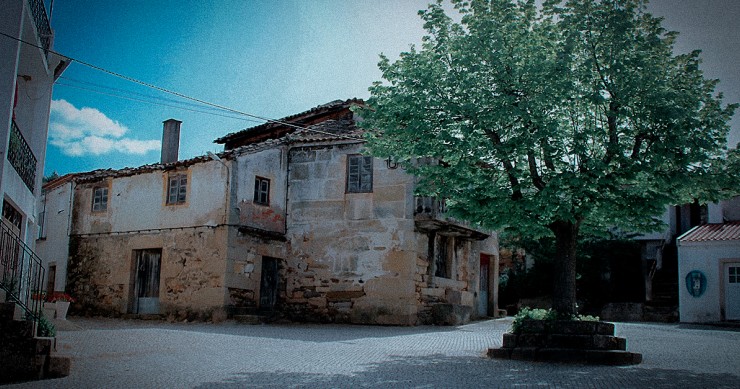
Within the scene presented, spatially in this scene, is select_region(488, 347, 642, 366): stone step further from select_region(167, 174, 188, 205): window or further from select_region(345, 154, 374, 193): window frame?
select_region(167, 174, 188, 205): window

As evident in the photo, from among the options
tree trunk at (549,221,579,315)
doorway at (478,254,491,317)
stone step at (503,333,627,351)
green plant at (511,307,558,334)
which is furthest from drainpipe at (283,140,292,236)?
stone step at (503,333,627,351)

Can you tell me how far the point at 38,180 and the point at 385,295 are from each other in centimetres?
1004

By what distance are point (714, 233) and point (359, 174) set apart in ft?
41.8

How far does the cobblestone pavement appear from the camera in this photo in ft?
28.9

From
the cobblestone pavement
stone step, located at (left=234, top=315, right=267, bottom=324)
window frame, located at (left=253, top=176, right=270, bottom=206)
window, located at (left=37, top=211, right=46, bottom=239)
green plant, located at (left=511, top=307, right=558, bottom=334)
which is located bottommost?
the cobblestone pavement

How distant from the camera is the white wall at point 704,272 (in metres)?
22.7

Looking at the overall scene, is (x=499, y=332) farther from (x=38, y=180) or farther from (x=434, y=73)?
(x=38, y=180)

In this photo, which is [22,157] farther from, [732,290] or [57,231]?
[732,290]

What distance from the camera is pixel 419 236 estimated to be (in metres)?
20.6

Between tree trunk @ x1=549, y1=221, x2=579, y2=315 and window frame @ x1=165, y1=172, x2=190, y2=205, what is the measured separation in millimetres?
12841

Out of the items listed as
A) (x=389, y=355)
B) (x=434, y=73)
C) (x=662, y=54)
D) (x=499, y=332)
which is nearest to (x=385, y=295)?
(x=499, y=332)

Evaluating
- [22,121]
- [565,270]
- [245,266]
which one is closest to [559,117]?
[565,270]

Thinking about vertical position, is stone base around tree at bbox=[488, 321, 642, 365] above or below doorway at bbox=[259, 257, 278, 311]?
below

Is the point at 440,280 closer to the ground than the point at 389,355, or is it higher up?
higher up
